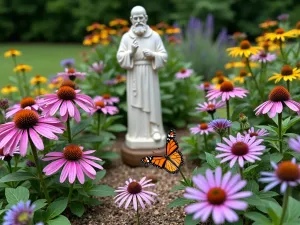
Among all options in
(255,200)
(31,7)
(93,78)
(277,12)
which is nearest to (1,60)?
(31,7)

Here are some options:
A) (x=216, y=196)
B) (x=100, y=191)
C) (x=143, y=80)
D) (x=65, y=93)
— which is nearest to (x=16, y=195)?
(x=100, y=191)

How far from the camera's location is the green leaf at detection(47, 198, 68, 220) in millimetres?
2037

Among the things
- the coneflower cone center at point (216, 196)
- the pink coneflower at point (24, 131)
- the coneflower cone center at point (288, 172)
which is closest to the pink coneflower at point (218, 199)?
the coneflower cone center at point (216, 196)

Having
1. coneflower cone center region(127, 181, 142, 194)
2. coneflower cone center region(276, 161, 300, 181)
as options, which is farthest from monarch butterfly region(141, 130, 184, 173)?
coneflower cone center region(276, 161, 300, 181)

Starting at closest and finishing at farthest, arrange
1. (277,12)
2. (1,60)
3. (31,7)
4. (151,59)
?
(151,59), (1,60), (277,12), (31,7)

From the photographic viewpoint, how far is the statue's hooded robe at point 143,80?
3.16 meters

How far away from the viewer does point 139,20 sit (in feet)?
10.3

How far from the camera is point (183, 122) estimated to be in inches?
166

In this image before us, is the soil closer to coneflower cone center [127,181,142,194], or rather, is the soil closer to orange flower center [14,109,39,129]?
coneflower cone center [127,181,142,194]

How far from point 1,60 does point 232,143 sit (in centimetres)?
1198

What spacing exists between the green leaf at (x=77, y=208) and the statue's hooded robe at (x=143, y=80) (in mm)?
1096

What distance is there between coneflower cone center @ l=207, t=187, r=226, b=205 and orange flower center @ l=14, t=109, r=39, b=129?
1007mm

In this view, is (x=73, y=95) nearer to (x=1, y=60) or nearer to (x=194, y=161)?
(x=194, y=161)

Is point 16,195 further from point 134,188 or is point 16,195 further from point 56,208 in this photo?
point 134,188
